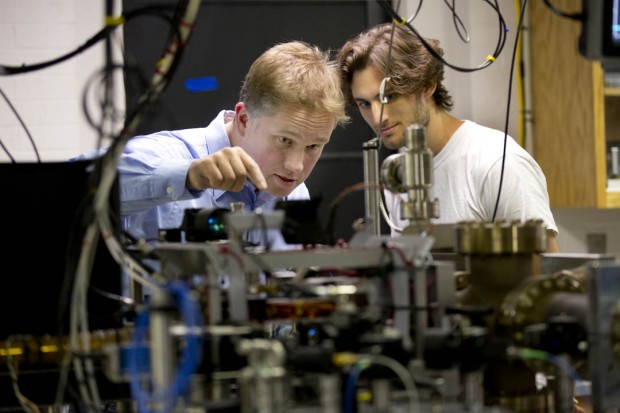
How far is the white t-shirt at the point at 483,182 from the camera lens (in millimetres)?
2189

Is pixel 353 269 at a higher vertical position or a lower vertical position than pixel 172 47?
lower

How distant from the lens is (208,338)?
37.8 inches

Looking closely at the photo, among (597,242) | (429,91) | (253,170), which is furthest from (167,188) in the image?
(597,242)

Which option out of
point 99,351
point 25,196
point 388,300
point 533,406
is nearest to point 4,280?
point 25,196

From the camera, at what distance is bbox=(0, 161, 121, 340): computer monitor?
46.2 inches

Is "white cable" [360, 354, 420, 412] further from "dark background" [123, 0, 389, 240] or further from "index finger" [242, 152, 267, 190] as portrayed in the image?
"dark background" [123, 0, 389, 240]

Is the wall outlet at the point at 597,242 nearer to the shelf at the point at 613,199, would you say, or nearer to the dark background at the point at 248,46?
the shelf at the point at 613,199

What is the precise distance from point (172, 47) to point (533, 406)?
631mm

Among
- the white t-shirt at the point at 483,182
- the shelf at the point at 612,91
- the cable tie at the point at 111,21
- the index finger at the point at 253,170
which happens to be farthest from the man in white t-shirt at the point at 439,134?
the cable tie at the point at 111,21

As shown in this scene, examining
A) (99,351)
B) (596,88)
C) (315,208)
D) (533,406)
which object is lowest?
(533,406)

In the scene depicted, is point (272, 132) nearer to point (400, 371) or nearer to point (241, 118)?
point (241, 118)

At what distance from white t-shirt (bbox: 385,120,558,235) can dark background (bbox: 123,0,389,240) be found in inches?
44.6

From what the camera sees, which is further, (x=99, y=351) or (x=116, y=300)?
(x=116, y=300)

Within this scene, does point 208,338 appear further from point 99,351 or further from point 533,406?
point 533,406
